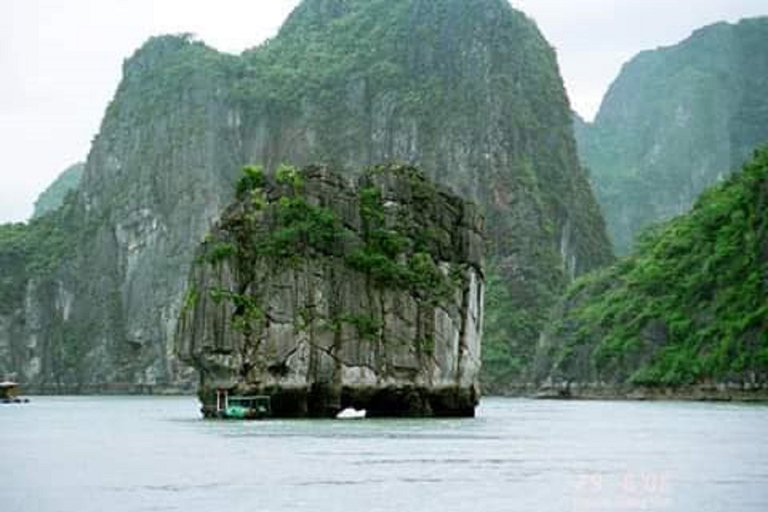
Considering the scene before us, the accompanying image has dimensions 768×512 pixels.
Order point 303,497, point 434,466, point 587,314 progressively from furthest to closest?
point 587,314 → point 434,466 → point 303,497

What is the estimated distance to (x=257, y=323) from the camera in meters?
71.1

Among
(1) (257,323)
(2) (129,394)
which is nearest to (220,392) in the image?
(1) (257,323)

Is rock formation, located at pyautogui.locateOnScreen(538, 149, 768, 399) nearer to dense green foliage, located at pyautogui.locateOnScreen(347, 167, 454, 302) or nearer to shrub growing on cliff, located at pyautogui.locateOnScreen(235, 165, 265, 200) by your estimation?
dense green foliage, located at pyautogui.locateOnScreen(347, 167, 454, 302)

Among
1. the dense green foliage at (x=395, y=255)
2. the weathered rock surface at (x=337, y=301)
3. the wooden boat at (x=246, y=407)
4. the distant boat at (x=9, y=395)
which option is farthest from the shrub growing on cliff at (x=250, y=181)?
the distant boat at (x=9, y=395)

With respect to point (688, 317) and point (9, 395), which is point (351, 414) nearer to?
point (688, 317)

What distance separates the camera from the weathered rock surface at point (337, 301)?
71.2m

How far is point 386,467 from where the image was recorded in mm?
45875

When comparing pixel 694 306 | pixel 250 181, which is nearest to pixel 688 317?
pixel 694 306

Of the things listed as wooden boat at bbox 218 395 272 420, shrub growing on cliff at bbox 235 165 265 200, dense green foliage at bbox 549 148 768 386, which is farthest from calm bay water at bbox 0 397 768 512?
dense green foliage at bbox 549 148 768 386

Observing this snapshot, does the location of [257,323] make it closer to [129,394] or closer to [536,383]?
[536,383]

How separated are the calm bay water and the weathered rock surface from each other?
88.8 inches

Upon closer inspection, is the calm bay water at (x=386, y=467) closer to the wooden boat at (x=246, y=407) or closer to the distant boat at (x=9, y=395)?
the wooden boat at (x=246, y=407)

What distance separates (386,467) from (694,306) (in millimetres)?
85042

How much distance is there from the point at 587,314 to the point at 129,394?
226ft
